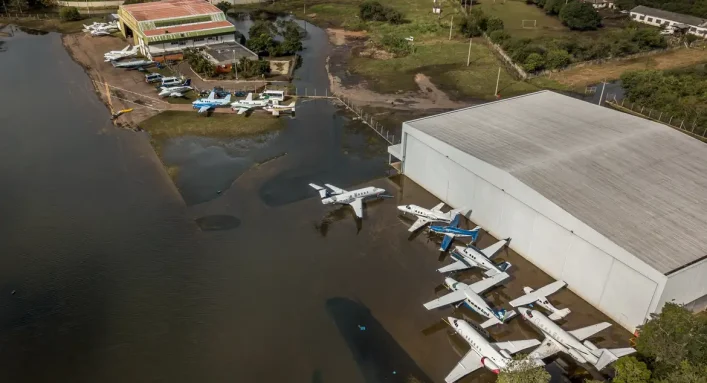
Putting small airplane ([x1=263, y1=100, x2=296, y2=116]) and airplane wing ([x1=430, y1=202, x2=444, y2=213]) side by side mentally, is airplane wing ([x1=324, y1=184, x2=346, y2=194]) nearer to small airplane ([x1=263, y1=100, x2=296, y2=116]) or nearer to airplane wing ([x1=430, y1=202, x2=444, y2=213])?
airplane wing ([x1=430, y1=202, x2=444, y2=213])

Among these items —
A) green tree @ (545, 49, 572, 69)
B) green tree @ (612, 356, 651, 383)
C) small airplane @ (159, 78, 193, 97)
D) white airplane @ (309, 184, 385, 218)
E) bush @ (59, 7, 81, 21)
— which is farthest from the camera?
bush @ (59, 7, 81, 21)

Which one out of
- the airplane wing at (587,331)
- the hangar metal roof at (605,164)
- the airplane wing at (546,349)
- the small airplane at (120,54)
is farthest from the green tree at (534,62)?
the small airplane at (120,54)

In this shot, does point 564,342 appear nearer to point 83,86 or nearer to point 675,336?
point 675,336

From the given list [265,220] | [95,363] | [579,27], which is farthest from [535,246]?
[579,27]

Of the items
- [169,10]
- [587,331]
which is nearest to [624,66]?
[587,331]

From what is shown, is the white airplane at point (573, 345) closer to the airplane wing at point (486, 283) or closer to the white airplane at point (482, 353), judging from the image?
the white airplane at point (482, 353)

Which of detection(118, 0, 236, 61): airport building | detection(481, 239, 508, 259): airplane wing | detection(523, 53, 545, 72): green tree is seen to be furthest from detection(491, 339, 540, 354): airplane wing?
detection(118, 0, 236, 61): airport building

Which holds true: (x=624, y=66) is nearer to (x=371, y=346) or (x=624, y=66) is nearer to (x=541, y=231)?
(x=541, y=231)
